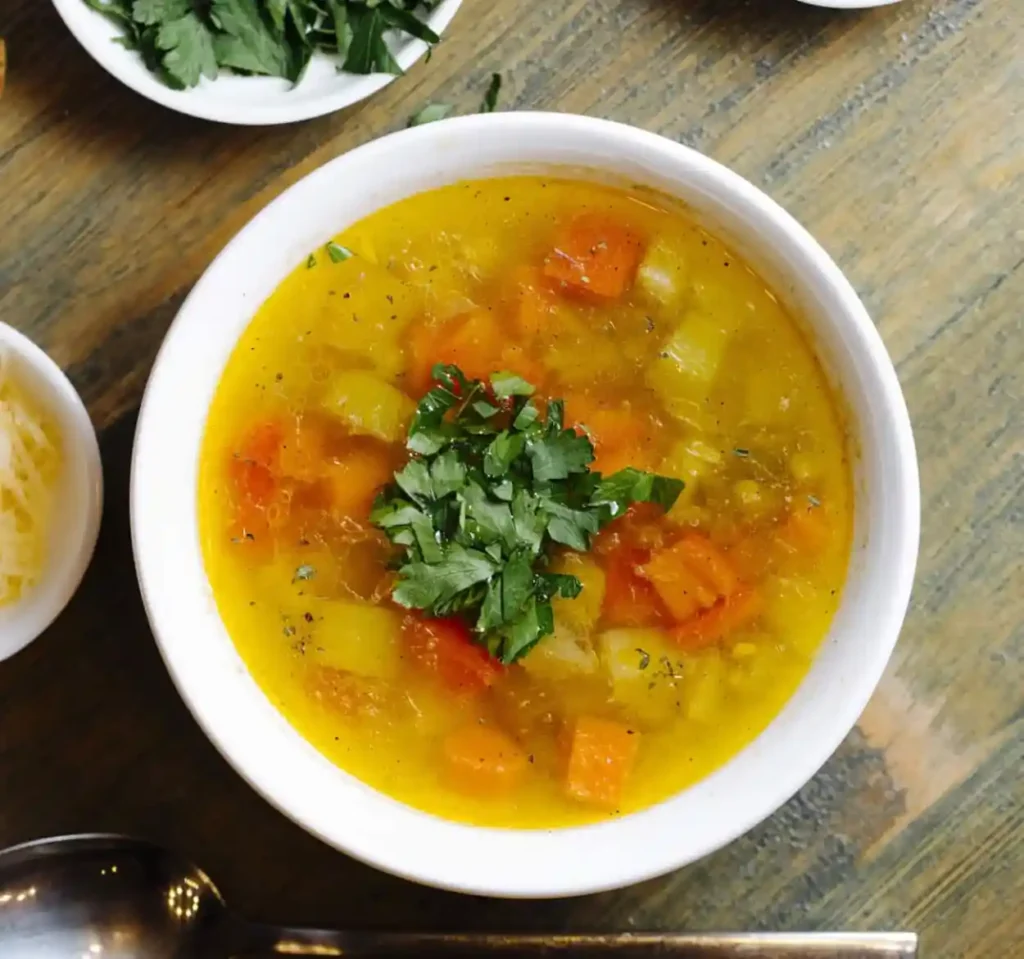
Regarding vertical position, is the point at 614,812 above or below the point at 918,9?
below

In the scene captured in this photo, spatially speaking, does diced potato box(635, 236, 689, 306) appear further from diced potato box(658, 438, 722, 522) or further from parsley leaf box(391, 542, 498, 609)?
parsley leaf box(391, 542, 498, 609)

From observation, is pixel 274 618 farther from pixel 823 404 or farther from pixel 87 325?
pixel 823 404

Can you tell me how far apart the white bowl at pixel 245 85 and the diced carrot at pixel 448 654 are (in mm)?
723

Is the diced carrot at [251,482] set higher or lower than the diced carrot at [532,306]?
lower

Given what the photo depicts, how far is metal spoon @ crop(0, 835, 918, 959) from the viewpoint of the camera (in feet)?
5.43

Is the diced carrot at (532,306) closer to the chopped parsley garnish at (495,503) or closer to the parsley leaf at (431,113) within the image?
the chopped parsley garnish at (495,503)

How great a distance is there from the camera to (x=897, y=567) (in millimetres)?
1426

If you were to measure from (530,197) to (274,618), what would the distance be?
0.62 meters

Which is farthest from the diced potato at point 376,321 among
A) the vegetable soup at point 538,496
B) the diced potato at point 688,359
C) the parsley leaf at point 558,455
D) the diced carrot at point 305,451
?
the diced potato at point 688,359

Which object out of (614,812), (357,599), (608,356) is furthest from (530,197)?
(614,812)

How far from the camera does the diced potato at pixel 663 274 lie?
1.47 meters

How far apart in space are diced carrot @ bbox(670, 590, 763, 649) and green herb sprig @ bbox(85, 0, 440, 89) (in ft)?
2.79

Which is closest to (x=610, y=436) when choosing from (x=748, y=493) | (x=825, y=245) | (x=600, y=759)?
(x=748, y=493)

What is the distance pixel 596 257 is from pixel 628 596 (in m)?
0.43
